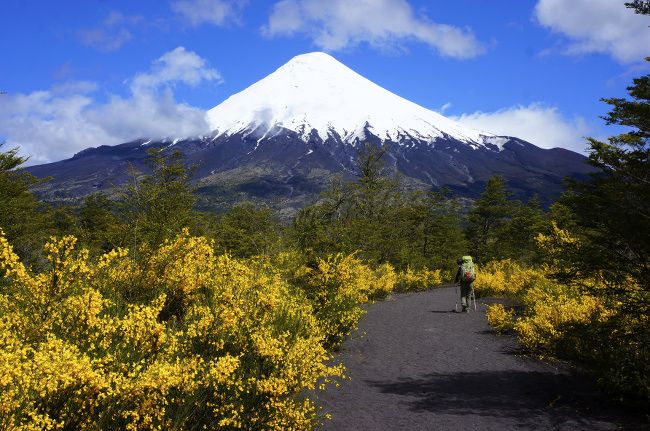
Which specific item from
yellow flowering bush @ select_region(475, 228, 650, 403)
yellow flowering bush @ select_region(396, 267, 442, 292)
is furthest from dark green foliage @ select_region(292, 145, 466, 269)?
yellow flowering bush @ select_region(475, 228, 650, 403)

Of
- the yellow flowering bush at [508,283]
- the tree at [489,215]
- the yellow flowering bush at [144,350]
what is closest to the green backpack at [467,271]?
the yellow flowering bush at [508,283]

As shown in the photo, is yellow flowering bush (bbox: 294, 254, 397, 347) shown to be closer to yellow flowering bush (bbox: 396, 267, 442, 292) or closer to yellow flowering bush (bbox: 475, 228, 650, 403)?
yellow flowering bush (bbox: 475, 228, 650, 403)

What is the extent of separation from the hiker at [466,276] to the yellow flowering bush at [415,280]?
988 centimetres

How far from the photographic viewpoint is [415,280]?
2572cm

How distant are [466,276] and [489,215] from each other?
28.0 meters

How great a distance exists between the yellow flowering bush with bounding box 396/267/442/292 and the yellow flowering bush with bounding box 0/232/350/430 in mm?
19273

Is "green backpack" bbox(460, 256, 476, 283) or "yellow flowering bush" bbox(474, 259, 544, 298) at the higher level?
"green backpack" bbox(460, 256, 476, 283)

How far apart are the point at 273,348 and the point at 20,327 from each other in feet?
7.56

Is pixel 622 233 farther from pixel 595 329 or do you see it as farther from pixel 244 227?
pixel 244 227

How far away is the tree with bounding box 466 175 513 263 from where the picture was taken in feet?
129

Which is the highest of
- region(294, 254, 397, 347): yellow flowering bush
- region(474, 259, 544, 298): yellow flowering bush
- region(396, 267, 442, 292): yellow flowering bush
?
region(294, 254, 397, 347): yellow flowering bush

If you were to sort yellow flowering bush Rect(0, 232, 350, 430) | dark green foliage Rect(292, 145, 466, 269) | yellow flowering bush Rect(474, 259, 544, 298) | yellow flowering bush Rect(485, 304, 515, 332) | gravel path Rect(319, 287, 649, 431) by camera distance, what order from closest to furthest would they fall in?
yellow flowering bush Rect(0, 232, 350, 430) < gravel path Rect(319, 287, 649, 431) < yellow flowering bush Rect(485, 304, 515, 332) < dark green foliage Rect(292, 145, 466, 269) < yellow flowering bush Rect(474, 259, 544, 298)

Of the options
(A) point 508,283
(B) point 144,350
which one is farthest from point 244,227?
(B) point 144,350

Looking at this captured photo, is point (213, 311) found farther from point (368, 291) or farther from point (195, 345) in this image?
point (368, 291)
